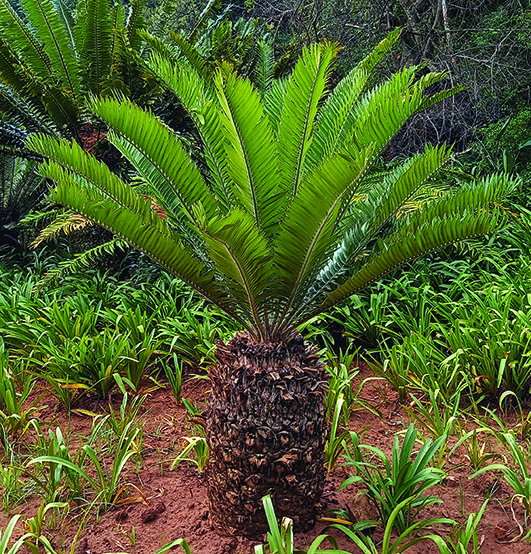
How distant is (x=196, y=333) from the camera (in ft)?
13.1

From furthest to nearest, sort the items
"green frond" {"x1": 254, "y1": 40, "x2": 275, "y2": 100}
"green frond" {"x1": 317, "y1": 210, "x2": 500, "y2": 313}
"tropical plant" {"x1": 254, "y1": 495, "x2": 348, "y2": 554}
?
"green frond" {"x1": 254, "y1": 40, "x2": 275, "y2": 100}
"green frond" {"x1": 317, "y1": 210, "x2": 500, "y2": 313}
"tropical plant" {"x1": 254, "y1": 495, "x2": 348, "y2": 554}

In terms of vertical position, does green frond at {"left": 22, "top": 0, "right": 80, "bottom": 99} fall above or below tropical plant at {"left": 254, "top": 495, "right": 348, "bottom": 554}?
above

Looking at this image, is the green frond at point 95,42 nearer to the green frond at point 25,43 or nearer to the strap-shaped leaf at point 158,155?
the green frond at point 25,43

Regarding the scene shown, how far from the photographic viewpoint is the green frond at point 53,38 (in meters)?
5.38

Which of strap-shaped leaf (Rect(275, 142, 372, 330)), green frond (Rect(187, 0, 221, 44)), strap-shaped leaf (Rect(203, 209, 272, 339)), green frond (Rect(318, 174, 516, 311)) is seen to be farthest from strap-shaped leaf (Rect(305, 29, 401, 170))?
green frond (Rect(187, 0, 221, 44))

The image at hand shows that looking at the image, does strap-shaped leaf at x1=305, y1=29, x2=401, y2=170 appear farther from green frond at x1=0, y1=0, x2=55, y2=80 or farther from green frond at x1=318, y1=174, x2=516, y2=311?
green frond at x1=0, y1=0, x2=55, y2=80

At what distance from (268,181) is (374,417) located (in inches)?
73.6

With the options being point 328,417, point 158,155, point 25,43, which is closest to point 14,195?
point 25,43

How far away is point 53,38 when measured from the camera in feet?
17.8

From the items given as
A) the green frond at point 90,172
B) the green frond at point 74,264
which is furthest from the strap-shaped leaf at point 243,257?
the green frond at point 74,264

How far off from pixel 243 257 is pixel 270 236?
472 mm

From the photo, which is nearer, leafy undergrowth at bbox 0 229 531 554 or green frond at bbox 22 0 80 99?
leafy undergrowth at bbox 0 229 531 554

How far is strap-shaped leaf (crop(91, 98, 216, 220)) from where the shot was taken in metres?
2.20

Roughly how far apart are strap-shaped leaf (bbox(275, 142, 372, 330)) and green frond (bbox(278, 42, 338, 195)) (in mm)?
372
